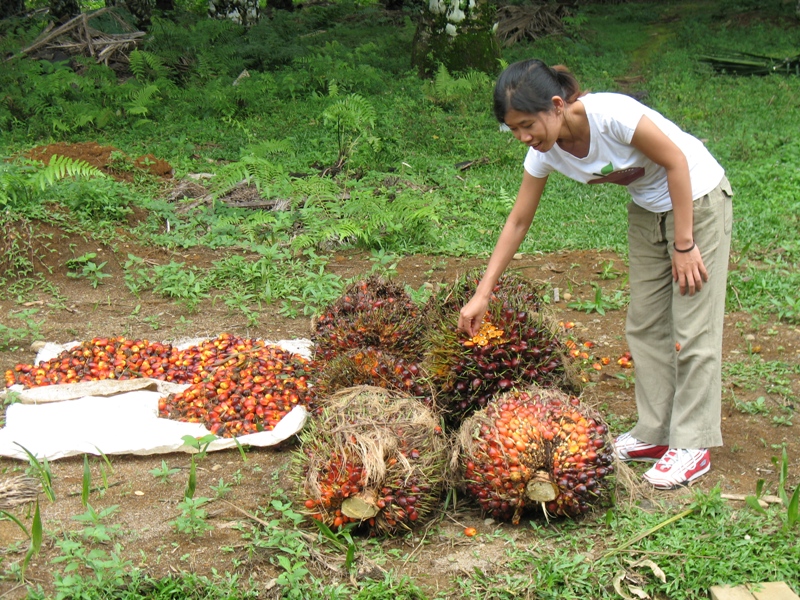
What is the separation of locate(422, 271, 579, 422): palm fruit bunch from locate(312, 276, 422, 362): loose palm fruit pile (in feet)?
0.74

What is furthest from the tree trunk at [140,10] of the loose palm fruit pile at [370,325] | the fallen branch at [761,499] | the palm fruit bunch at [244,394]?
the fallen branch at [761,499]

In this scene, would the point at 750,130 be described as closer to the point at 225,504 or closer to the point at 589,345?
the point at 589,345

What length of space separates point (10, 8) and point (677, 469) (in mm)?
14809

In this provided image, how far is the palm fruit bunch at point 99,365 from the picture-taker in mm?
4348

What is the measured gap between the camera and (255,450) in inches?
146

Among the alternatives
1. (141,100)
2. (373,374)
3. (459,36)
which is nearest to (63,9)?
(141,100)

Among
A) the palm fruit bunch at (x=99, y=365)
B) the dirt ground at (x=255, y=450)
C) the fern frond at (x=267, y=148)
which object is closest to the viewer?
the dirt ground at (x=255, y=450)

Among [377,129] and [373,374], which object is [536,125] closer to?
[373,374]

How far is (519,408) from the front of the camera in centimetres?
312

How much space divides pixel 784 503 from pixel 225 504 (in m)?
2.17

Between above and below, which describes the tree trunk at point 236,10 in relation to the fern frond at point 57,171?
above

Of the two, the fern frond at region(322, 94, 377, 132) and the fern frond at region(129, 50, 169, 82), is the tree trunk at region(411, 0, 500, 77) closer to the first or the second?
the fern frond at region(322, 94, 377, 132)

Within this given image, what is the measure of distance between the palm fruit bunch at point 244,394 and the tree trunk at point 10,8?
12.5 meters

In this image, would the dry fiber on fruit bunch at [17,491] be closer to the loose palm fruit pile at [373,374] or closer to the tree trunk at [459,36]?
the loose palm fruit pile at [373,374]
